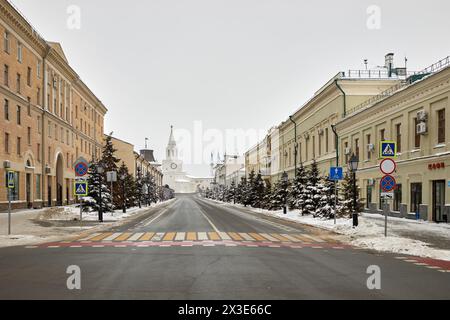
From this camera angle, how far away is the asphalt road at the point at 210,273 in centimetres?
814

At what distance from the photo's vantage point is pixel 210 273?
10133 mm

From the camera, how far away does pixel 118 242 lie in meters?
16.9

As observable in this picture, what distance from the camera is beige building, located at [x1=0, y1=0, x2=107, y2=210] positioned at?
3716 cm

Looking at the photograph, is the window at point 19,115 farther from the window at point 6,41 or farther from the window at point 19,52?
the window at point 6,41

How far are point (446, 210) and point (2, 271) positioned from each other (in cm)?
2279

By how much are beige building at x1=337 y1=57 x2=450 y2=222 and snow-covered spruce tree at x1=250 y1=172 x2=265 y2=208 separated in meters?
22.7

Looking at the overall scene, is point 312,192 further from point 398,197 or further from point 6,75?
point 6,75

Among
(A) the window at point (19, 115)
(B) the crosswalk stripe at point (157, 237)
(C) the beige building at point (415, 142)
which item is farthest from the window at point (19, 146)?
(C) the beige building at point (415, 142)

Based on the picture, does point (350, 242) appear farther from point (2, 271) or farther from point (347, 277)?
point (2, 271)

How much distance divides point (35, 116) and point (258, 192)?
30.6m

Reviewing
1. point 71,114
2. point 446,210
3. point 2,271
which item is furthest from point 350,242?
point 71,114

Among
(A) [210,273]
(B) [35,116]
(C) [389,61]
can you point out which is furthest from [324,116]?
(A) [210,273]

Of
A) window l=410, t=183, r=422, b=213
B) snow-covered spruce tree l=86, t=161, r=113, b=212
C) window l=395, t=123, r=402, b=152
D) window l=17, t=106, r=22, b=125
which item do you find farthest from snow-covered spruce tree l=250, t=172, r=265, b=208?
window l=17, t=106, r=22, b=125

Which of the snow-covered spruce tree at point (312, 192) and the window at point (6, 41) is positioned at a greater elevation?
the window at point (6, 41)
